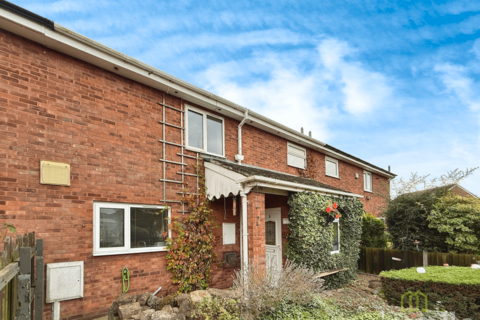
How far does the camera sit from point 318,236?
9.16 metres

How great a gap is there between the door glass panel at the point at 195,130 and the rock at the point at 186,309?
4.17 meters

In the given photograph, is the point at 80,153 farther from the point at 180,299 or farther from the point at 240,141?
the point at 240,141

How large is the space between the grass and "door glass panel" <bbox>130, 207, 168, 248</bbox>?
557cm

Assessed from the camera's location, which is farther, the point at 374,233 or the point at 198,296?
the point at 374,233

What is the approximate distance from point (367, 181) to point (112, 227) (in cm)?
1675

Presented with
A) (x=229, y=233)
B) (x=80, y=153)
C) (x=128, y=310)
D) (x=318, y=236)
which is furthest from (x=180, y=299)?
(x=318, y=236)

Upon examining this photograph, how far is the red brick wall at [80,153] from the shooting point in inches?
219

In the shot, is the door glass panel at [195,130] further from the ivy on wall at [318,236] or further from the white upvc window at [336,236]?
the white upvc window at [336,236]

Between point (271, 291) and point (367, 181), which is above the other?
point (367, 181)

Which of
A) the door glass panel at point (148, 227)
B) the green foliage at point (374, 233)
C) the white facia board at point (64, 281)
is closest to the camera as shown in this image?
the white facia board at point (64, 281)

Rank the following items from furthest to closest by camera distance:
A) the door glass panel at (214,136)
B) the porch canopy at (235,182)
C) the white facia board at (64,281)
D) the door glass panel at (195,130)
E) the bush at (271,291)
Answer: the door glass panel at (214,136) < the door glass panel at (195,130) < the porch canopy at (235,182) < the white facia board at (64,281) < the bush at (271,291)

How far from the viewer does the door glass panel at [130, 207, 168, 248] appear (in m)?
7.03

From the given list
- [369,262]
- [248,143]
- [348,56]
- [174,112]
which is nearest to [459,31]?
[348,56]

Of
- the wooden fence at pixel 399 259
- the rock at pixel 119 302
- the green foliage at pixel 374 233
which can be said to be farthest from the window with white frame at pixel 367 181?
the rock at pixel 119 302
